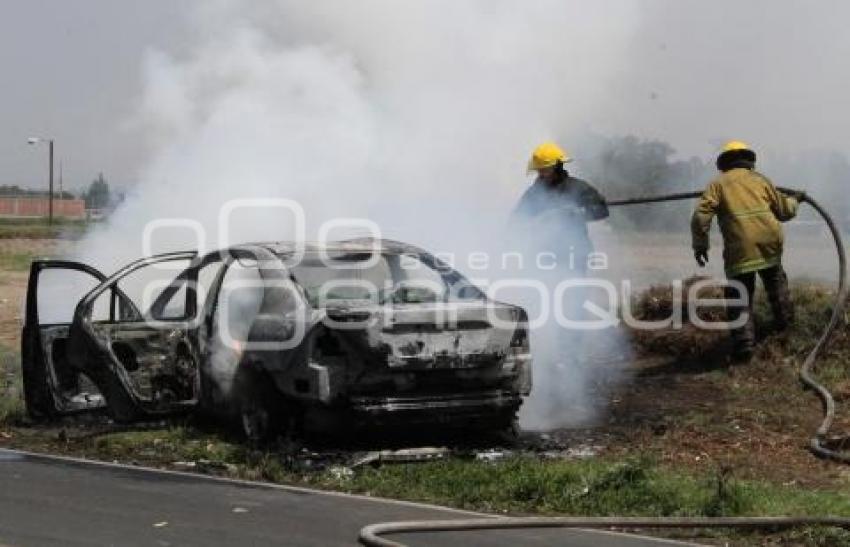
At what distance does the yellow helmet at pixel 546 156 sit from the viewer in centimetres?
1063

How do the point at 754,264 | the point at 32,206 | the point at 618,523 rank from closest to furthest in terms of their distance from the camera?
the point at 618,523 → the point at 754,264 → the point at 32,206

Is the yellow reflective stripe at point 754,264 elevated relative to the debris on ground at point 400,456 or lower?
elevated

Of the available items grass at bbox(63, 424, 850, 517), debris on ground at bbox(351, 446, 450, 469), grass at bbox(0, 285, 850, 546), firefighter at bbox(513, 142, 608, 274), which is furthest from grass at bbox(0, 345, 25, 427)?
firefighter at bbox(513, 142, 608, 274)

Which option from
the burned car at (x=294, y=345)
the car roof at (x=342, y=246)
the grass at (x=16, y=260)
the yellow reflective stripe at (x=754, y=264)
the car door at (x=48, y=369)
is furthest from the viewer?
the grass at (x=16, y=260)

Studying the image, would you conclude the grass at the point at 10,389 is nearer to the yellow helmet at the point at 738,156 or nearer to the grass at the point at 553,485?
the grass at the point at 553,485

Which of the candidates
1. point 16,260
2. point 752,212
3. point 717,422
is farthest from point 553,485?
point 16,260

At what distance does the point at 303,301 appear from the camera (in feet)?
26.0

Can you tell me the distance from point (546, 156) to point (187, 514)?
5401 mm

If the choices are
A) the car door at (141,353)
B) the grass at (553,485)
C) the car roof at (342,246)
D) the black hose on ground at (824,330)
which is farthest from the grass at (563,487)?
the car roof at (342,246)

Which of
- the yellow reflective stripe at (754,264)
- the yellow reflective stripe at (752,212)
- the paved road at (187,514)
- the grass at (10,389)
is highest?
the yellow reflective stripe at (752,212)

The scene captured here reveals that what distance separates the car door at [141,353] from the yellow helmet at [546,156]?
329 centimetres

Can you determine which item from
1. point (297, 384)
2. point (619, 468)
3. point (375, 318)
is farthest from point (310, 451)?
point (619, 468)

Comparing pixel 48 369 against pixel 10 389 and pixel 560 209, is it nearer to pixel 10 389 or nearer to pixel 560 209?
pixel 10 389

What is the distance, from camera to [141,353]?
30.0 ft
